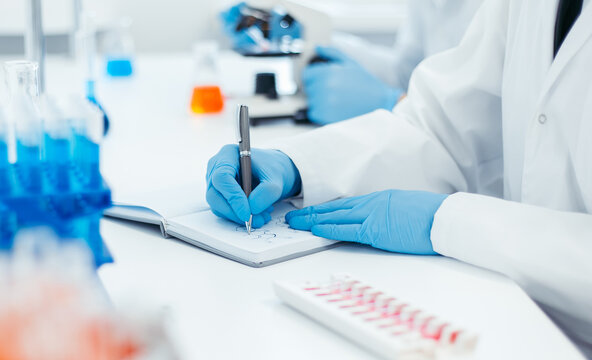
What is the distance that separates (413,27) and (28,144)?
5.75 feet

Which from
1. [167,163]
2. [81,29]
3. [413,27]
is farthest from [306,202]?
[413,27]

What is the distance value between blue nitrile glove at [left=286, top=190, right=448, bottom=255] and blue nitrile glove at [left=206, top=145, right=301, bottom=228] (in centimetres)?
6

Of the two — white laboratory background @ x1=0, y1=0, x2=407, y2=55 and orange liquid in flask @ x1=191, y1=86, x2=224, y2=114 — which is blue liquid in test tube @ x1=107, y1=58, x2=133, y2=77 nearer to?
orange liquid in flask @ x1=191, y1=86, x2=224, y2=114

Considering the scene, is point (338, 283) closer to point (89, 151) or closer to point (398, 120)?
point (89, 151)

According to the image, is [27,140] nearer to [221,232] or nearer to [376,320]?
[221,232]

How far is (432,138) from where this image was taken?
1323mm

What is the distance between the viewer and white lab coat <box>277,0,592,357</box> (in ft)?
2.91

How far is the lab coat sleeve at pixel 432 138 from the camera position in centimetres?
115

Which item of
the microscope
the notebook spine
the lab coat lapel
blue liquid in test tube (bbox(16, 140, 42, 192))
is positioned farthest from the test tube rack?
the microscope

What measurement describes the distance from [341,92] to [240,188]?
91cm

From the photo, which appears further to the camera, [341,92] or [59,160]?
[341,92]

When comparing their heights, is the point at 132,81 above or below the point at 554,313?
above

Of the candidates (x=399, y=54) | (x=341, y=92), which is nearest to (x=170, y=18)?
(x=399, y=54)

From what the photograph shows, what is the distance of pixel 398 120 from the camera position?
→ 131 cm
